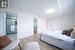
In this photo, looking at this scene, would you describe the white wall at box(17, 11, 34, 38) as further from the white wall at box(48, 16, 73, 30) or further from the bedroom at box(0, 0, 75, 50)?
the white wall at box(48, 16, 73, 30)

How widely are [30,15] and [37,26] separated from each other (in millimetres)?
1147

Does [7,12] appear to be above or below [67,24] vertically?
above

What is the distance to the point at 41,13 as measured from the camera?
6.88m

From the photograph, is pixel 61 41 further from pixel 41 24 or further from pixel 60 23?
pixel 41 24

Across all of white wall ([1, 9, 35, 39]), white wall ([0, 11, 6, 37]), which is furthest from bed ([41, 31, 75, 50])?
white wall ([0, 11, 6, 37])

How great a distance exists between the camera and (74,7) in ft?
19.5

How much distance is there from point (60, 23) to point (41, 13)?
1470 mm

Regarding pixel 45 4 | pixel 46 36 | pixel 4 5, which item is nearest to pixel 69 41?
pixel 46 36

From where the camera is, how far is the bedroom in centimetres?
532

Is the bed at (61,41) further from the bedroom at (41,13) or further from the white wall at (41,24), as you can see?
the white wall at (41,24)

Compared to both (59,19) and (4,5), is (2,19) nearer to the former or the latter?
(4,5)

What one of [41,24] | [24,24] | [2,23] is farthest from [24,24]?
[2,23]

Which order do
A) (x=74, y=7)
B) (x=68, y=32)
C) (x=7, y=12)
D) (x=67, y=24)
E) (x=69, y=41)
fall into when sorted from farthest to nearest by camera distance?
(x=67, y=24) < (x=74, y=7) < (x=7, y=12) < (x=68, y=32) < (x=69, y=41)

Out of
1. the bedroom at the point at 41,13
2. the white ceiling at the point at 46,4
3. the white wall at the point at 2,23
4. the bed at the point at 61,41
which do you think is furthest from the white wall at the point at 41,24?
the white wall at the point at 2,23
